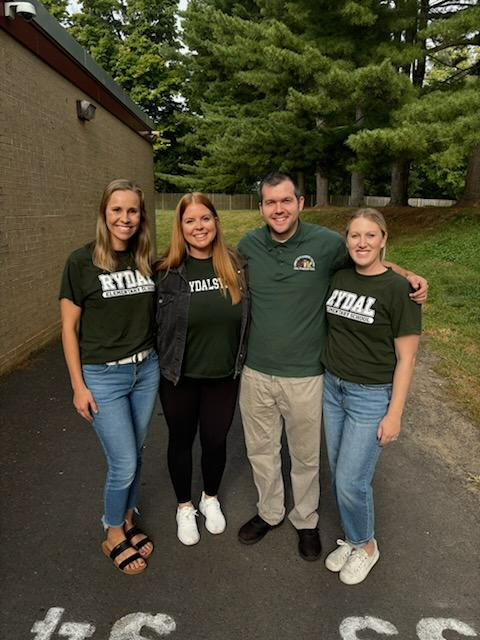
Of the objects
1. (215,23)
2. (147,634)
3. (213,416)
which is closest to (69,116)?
(213,416)

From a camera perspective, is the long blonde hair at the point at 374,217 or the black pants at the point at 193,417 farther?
the black pants at the point at 193,417

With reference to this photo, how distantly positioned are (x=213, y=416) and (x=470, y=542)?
158 centimetres

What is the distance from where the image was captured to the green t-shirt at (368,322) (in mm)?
2148

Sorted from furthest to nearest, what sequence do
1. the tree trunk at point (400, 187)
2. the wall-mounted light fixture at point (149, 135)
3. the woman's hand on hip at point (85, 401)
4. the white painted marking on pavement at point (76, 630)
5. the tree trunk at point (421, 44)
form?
the tree trunk at point (400, 187) → the wall-mounted light fixture at point (149, 135) → the tree trunk at point (421, 44) → the woman's hand on hip at point (85, 401) → the white painted marking on pavement at point (76, 630)

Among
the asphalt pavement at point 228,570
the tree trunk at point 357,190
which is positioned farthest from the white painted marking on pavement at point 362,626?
the tree trunk at point 357,190

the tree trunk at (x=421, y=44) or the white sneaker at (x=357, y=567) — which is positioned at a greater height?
the tree trunk at (x=421, y=44)

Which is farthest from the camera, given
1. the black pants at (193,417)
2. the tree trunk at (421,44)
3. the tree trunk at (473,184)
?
the tree trunk at (473,184)

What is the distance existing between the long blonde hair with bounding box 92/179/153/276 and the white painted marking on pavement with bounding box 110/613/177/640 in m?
1.57

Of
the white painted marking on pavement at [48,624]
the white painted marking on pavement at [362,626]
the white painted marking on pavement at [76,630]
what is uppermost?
the white painted marking on pavement at [48,624]

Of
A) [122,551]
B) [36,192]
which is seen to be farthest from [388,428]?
[36,192]

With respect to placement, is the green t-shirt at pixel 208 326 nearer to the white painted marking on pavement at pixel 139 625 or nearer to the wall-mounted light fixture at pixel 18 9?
the white painted marking on pavement at pixel 139 625

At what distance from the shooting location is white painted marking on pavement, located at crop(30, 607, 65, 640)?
2117mm

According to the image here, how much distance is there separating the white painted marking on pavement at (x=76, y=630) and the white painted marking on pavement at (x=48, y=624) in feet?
0.14

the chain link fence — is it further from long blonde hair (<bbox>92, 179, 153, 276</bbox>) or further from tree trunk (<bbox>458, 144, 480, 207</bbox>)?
long blonde hair (<bbox>92, 179, 153, 276</bbox>)
